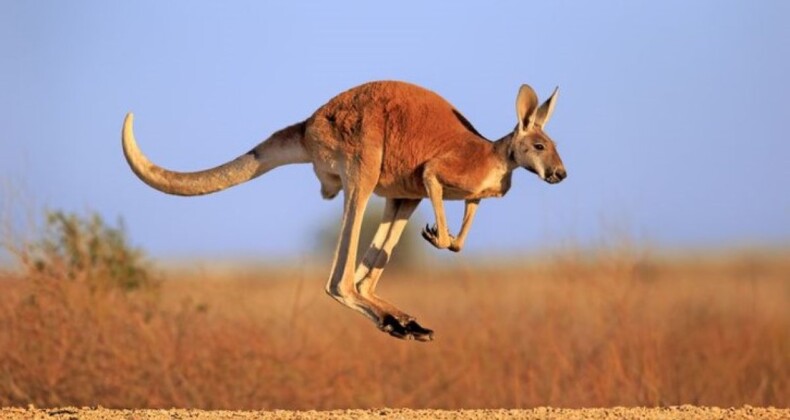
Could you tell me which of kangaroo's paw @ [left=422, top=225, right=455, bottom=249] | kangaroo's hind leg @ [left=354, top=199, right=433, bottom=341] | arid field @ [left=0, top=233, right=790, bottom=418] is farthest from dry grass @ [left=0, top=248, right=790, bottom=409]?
kangaroo's paw @ [left=422, top=225, right=455, bottom=249]

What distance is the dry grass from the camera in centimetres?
1488

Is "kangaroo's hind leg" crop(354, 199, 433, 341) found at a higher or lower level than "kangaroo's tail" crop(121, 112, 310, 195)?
lower

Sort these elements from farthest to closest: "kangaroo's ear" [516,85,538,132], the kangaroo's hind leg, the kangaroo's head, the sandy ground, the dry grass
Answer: the dry grass
the kangaroo's hind leg
"kangaroo's ear" [516,85,538,132]
the kangaroo's head
the sandy ground

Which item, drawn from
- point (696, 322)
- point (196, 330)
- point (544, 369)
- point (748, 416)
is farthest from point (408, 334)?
point (696, 322)

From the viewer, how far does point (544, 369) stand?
54.4ft

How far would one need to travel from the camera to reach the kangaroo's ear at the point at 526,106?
1049 cm

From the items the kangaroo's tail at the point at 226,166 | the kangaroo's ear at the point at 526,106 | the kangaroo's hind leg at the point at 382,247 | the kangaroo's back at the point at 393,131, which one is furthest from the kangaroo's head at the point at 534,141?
the kangaroo's tail at the point at 226,166

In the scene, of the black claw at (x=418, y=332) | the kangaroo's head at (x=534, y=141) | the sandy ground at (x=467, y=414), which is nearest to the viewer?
the sandy ground at (x=467, y=414)

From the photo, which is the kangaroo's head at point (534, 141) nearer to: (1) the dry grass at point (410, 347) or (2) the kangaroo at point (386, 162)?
(2) the kangaroo at point (386, 162)

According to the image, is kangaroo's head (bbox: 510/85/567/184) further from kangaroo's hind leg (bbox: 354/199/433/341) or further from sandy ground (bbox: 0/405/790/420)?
sandy ground (bbox: 0/405/790/420)

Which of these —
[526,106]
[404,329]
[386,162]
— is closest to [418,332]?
[404,329]

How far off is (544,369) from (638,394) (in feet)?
4.03

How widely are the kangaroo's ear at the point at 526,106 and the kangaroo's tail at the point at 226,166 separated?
5.37ft

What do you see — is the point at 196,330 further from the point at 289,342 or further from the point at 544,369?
the point at 544,369
